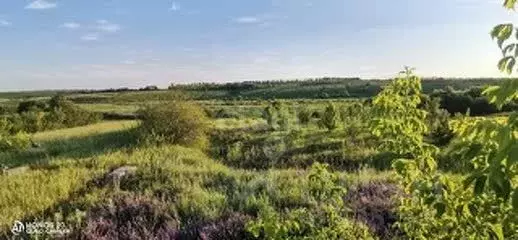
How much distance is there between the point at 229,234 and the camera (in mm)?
8438

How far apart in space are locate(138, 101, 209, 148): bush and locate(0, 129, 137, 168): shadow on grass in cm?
120

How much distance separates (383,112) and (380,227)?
4.38m

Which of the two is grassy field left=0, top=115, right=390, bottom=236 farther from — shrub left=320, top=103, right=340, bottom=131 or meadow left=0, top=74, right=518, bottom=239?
shrub left=320, top=103, right=340, bottom=131

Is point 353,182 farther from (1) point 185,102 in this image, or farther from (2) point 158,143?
(1) point 185,102

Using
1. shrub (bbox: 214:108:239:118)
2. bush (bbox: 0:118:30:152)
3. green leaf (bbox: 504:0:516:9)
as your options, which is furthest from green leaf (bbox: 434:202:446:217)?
shrub (bbox: 214:108:239:118)

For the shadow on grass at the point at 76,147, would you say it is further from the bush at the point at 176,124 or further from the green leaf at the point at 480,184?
the green leaf at the point at 480,184

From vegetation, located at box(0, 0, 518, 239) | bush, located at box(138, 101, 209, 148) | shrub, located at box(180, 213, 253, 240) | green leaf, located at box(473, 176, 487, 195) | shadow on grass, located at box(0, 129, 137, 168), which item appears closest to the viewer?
green leaf, located at box(473, 176, 487, 195)

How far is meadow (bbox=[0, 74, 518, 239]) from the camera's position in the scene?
463 cm

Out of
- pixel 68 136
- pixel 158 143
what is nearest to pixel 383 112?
pixel 158 143

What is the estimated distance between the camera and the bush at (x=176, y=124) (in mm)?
31922

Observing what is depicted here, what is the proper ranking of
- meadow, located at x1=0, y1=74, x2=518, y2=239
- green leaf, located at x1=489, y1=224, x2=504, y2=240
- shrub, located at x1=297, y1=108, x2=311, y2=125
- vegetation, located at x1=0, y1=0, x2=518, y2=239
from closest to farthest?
vegetation, located at x1=0, y1=0, x2=518, y2=239, green leaf, located at x1=489, y1=224, x2=504, y2=240, meadow, located at x1=0, y1=74, x2=518, y2=239, shrub, located at x1=297, y1=108, x2=311, y2=125

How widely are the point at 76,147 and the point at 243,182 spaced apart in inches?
748

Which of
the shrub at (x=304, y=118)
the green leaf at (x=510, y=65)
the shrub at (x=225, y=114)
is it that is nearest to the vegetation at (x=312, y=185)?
the green leaf at (x=510, y=65)

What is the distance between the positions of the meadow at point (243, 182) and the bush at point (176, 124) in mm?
64
